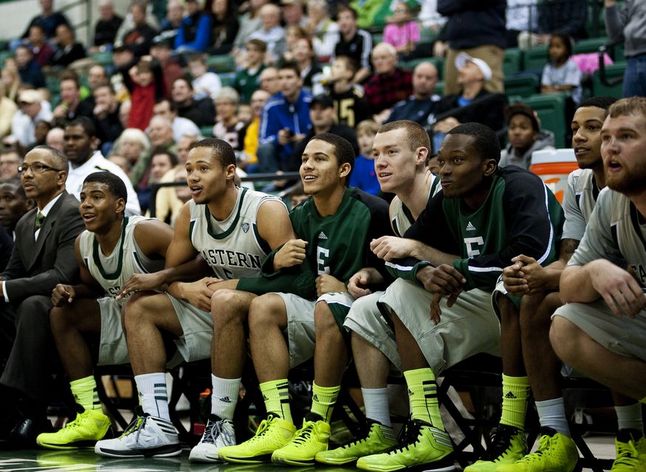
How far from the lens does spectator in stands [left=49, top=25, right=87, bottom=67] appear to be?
17812 mm

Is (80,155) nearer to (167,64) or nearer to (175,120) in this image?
(175,120)

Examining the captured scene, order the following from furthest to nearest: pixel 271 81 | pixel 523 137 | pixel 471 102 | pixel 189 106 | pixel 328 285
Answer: pixel 189 106 → pixel 271 81 → pixel 471 102 → pixel 523 137 → pixel 328 285

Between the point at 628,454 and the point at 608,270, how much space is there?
0.92 metres

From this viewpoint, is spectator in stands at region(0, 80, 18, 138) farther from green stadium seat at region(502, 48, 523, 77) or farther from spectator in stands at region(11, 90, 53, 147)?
Answer: green stadium seat at region(502, 48, 523, 77)

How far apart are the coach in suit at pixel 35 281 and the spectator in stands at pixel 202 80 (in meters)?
6.47

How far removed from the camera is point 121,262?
23.0 feet

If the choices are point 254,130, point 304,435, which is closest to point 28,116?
point 254,130

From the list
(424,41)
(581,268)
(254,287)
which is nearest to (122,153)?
(424,41)

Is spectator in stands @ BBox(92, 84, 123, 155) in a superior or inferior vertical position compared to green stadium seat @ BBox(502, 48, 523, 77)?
inferior

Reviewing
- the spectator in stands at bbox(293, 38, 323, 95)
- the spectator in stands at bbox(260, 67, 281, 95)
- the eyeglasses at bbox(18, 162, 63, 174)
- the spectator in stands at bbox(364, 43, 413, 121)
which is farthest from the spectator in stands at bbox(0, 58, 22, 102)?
the eyeglasses at bbox(18, 162, 63, 174)

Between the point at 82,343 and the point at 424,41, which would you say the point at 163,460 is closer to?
the point at 82,343

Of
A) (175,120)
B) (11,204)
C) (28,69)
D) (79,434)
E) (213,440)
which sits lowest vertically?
(79,434)

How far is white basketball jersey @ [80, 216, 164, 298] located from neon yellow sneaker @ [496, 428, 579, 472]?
8.99 feet

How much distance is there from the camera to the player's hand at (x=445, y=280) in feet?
18.0
